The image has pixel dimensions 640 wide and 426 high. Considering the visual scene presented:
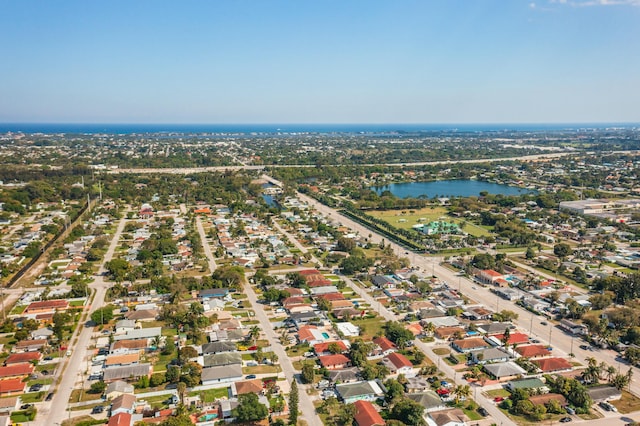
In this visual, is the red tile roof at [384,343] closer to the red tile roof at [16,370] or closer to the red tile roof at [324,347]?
the red tile roof at [324,347]

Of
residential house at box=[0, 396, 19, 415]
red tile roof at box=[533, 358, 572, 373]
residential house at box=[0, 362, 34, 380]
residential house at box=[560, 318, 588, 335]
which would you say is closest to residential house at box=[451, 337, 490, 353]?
red tile roof at box=[533, 358, 572, 373]

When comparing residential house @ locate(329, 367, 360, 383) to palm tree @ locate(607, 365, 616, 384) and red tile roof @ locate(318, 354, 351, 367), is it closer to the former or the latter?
red tile roof @ locate(318, 354, 351, 367)

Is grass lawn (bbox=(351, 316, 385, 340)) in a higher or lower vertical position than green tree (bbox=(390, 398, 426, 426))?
lower

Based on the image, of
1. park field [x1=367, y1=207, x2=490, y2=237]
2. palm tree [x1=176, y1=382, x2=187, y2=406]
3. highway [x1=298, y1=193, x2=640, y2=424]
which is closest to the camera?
Answer: palm tree [x1=176, y1=382, x2=187, y2=406]

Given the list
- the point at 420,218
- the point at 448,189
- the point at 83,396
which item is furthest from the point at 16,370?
the point at 448,189

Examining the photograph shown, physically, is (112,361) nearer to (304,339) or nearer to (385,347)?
(304,339)

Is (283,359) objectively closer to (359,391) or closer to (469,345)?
(359,391)

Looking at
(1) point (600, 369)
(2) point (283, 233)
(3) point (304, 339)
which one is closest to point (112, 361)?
(3) point (304, 339)
